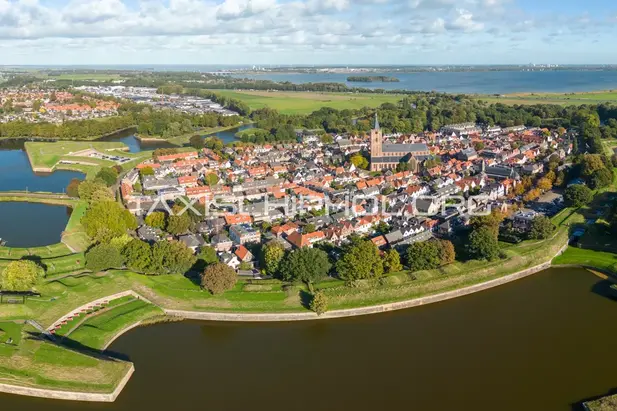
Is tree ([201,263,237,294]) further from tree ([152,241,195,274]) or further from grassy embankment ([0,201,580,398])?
tree ([152,241,195,274])

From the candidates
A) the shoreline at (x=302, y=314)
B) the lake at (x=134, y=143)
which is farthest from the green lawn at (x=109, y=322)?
the lake at (x=134, y=143)

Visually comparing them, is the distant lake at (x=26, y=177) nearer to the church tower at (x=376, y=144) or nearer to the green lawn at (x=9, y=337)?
the green lawn at (x=9, y=337)

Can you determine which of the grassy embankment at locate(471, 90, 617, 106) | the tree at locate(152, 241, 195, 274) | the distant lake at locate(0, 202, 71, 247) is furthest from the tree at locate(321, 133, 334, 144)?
the grassy embankment at locate(471, 90, 617, 106)

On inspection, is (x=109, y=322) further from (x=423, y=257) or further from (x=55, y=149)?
(x=55, y=149)

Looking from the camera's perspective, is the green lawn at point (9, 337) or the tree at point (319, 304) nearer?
the green lawn at point (9, 337)

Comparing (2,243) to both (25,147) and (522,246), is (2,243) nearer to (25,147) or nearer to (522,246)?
(522,246)

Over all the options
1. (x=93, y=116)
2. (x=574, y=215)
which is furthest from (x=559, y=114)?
(x=93, y=116)

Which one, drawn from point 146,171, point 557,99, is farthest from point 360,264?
point 557,99
